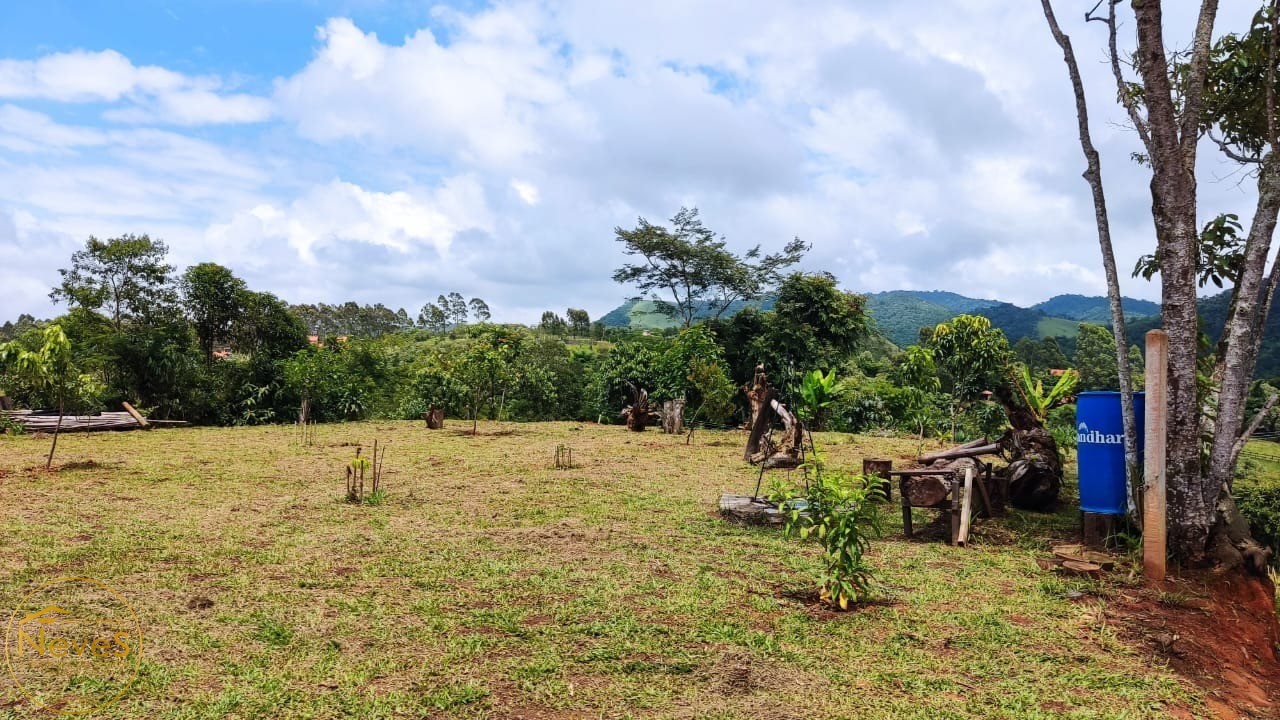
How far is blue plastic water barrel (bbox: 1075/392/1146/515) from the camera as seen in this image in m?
5.91

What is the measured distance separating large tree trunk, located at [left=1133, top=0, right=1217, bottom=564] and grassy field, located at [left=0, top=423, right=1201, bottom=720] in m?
0.83

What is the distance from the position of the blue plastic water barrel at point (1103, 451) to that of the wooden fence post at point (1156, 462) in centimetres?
56

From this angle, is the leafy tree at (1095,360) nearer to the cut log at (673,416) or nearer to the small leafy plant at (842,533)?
the cut log at (673,416)

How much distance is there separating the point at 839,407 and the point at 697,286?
438 inches

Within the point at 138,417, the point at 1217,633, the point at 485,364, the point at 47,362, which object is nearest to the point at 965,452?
the point at 1217,633

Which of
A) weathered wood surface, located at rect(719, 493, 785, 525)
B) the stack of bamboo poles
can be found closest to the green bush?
weathered wood surface, located at rect(719, 493, 785, 525)

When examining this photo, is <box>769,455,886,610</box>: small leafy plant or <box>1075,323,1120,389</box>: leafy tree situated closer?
<box>769,455,886,610</box>: small leafy plant

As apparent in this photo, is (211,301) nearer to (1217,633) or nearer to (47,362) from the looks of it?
(47,362)

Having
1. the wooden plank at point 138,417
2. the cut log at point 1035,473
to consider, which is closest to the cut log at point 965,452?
the cut log at point 1035,473

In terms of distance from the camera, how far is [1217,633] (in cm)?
437

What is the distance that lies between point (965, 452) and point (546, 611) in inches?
261

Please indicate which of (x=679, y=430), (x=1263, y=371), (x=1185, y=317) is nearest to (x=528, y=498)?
(x=1185, y=317)

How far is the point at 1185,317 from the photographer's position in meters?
5.36

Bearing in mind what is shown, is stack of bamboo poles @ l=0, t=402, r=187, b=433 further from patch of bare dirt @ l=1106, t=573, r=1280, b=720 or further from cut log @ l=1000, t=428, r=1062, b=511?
patch of bare dirt @ l=1106, t=573, r=1280, b=720
